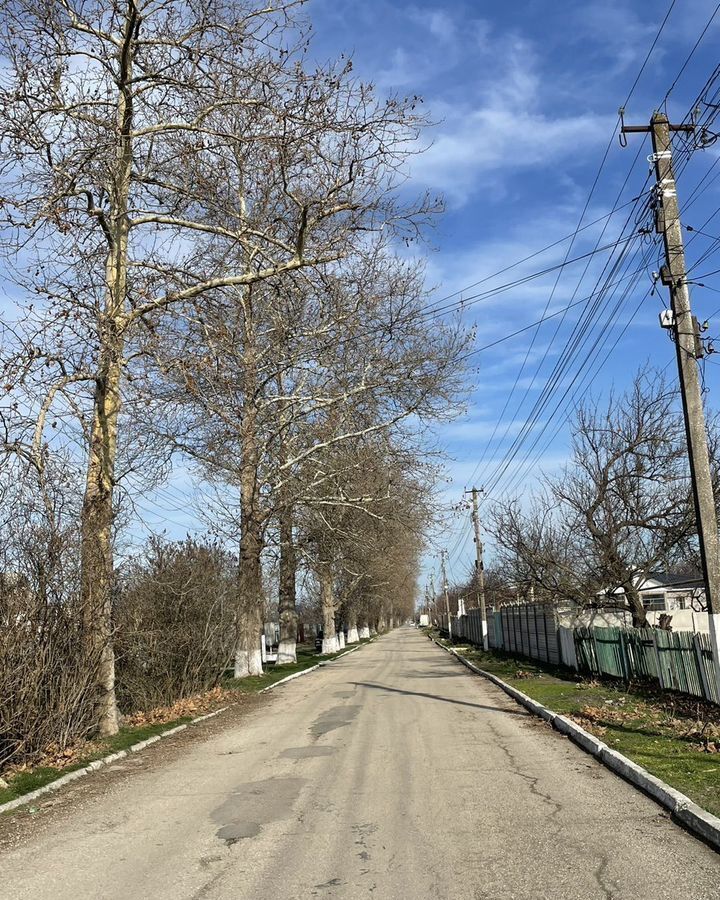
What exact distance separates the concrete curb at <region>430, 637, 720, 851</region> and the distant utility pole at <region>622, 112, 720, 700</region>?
2.22 metres

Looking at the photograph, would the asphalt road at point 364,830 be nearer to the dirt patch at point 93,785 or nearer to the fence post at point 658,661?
the dirt patch at point 93,785

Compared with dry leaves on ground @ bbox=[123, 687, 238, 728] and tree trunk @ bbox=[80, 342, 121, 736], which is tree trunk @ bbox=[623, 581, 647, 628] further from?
tree trunk @ bbox=[80, 342, 121, 736]

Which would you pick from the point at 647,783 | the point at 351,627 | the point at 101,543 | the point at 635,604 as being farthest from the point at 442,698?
the point at 351,627

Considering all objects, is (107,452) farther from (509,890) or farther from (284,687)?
(284,687)

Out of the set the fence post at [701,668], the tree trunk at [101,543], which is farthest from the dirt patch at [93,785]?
the fence post at [701,668]

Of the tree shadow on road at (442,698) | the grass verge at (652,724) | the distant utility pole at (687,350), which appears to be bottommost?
the tree shadow on road at (442,698)

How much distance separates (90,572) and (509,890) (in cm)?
876

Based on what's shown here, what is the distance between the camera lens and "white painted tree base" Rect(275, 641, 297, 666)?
1374 inches

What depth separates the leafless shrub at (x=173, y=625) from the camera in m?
15.8

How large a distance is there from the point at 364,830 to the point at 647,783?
2930mm

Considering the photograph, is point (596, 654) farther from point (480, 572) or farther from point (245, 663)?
point (480, 572)

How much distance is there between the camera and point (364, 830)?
6.60 metres

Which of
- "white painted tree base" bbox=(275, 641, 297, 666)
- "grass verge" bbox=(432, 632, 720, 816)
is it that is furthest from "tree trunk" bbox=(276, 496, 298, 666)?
"grass verge" bbox=(432, 632, 720, 816)

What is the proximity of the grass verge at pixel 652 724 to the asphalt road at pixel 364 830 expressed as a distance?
1.76 feet
